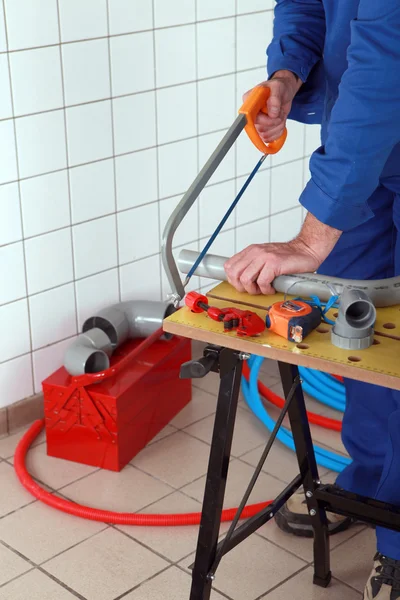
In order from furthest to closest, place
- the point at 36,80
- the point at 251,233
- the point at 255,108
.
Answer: the point at 251,233 < the point at 36,80 < the point at 255,108

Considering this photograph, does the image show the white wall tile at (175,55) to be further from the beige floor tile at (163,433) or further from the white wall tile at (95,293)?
the beige floor tile at (163,433)

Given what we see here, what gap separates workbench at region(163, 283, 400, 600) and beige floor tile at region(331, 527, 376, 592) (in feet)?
0.59

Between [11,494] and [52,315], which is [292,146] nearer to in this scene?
[52,315]

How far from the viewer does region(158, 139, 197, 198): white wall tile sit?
2994 millimetres

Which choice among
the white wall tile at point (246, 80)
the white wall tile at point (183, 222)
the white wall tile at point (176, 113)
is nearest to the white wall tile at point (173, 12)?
the white wall tile at point (176, 113)

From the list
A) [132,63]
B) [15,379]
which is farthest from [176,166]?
[15,379]

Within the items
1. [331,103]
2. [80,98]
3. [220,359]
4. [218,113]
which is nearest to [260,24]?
[218,113]

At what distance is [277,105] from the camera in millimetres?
2012

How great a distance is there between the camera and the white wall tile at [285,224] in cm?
348

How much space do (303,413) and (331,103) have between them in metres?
0.71

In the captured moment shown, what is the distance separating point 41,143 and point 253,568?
1.34m

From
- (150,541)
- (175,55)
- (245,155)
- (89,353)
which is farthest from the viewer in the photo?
(245,155)

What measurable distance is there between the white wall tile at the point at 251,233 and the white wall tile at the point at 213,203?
0.09 m

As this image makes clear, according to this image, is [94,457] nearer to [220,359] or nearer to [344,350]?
[220,359]
